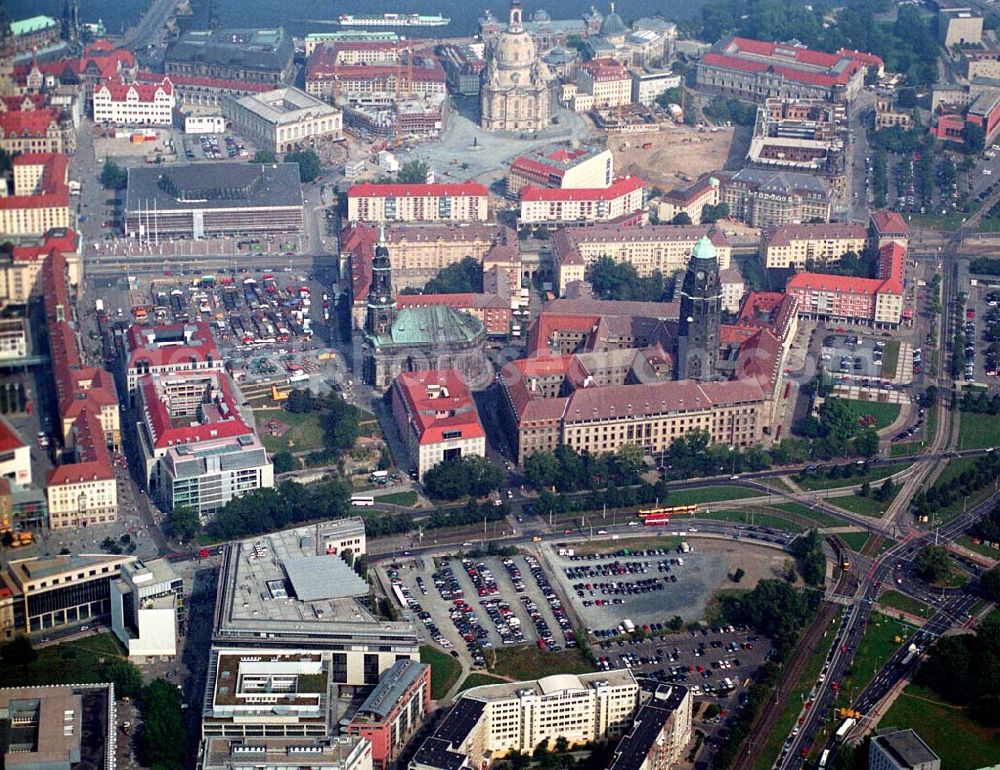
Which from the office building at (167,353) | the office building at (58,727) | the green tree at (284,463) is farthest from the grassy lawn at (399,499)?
the office building at (58,727)

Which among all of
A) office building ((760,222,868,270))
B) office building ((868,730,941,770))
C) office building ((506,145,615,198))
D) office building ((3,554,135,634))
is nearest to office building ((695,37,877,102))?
office building ((506,145,615,198))

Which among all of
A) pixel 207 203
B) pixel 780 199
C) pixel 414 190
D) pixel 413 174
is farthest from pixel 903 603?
pixel 413 174

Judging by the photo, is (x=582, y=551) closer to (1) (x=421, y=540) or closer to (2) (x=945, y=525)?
(1) (x=421, y=540)

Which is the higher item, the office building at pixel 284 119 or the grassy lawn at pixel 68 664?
the office building at pixel 284 119

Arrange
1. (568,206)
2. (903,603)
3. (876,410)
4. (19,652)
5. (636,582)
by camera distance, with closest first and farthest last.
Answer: (19,652) < (903,603) < (636,582) < (876,410) < (568,206)

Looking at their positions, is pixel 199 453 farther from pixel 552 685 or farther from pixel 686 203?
pixel 686 203

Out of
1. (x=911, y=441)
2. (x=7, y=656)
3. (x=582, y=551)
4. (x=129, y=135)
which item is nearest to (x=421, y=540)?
(x=582, y=551)

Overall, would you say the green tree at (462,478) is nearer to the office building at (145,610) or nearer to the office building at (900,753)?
the office building at (145,610)
